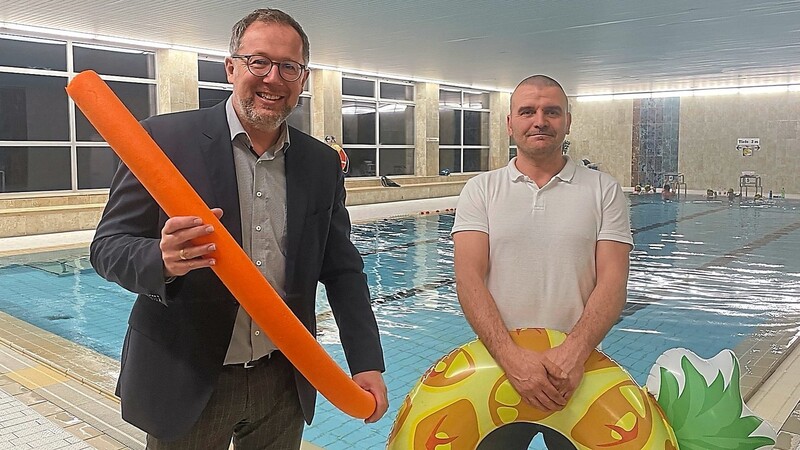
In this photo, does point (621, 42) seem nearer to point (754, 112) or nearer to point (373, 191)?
point (373, 191)

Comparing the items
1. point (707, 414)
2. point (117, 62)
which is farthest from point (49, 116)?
point (707, 414)

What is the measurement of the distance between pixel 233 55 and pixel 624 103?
21.5 metres

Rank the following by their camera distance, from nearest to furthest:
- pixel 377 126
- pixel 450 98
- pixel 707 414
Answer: pixel 707 414
pixel 377 126
pixel 450 98

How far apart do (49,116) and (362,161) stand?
24.1 feet

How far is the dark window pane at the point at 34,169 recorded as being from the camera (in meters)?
10.8

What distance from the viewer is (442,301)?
613 centimetres

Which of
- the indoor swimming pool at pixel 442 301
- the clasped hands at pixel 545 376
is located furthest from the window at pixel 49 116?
the clasped hands at pixel 545 376

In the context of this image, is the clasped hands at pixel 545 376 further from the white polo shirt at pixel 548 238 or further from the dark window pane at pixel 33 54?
the dark window pane at pixel 33 54

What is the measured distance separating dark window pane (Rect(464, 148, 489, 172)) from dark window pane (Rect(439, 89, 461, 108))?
1391 millimetres

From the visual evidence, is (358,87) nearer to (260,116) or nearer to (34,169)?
(34,169)

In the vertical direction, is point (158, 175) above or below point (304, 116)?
below

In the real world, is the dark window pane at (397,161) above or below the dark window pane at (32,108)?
below

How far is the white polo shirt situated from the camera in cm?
180

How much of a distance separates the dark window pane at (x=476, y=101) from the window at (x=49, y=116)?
33.8 ft
